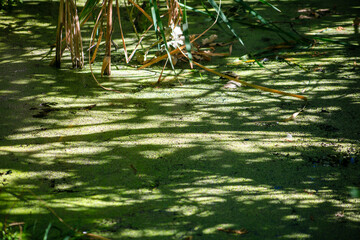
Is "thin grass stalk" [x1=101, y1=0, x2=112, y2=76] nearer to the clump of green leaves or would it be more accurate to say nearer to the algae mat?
the algae mat

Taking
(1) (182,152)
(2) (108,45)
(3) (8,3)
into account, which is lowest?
(1) (182,152)

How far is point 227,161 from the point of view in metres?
1.65

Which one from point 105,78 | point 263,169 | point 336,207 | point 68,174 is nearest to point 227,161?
point 263,169

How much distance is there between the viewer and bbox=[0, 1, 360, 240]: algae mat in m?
1.33

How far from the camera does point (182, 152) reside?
5.62 feet

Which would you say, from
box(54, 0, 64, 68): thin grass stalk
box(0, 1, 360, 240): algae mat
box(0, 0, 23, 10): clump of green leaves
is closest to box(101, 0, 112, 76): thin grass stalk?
box(0, 1, 360, 240): algae mat

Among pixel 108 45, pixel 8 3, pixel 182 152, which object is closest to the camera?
pixel 182 152

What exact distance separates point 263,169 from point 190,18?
210 centimetres

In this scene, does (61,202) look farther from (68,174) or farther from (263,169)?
(263,169)

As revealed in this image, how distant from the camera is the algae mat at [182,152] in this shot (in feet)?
4.36

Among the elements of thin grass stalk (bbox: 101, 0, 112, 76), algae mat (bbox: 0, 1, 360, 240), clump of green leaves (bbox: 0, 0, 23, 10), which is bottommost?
algae mat (bbox: 0, 1, 360, 240)

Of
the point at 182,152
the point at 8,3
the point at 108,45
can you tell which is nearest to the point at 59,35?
the point at 108,45

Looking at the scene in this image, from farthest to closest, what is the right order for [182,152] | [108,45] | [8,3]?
[8,3]
[108,45]
[182,152]

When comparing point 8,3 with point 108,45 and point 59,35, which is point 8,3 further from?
point 108,45
